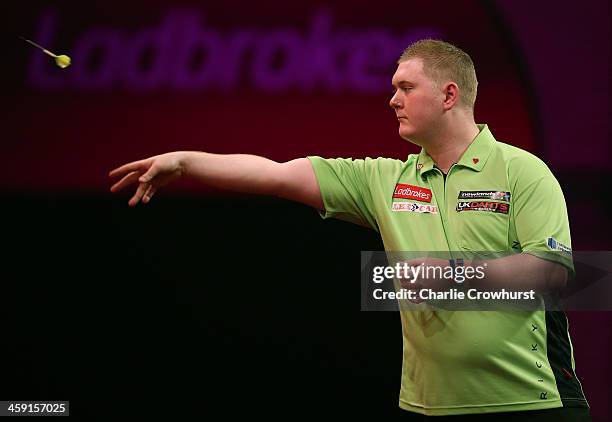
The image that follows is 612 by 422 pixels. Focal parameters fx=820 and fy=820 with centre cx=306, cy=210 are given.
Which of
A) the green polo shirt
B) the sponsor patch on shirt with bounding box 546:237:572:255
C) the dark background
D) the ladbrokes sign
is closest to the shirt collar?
the green polo shirt

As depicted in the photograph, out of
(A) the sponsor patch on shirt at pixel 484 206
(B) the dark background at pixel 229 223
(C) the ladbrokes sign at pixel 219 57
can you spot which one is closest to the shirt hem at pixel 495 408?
(A) the sponsor patch on shirt at pixel 484 206

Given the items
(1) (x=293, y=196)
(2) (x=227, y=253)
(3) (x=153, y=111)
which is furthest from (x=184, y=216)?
(1) (x=293, y=196)

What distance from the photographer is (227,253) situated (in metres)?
4.17

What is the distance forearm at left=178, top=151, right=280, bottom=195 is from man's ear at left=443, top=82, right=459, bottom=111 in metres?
0.60

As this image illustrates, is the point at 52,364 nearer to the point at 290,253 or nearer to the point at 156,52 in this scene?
the point at 290,253

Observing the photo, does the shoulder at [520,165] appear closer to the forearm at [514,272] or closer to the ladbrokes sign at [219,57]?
the forearm at [514,272]

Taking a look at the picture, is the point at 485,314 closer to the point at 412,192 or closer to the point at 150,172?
the point at 412,192

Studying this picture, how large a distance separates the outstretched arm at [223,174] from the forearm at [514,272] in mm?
640

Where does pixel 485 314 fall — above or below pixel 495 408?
above

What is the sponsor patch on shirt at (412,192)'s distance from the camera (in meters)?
2.63

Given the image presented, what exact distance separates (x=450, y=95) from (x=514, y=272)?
2.21ft

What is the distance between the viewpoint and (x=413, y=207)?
103 inches

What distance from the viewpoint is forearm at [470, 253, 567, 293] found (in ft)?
7.67

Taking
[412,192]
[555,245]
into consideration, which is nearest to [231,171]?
[412,192]
